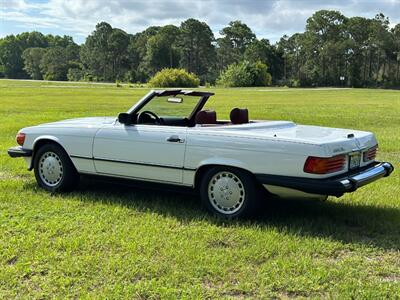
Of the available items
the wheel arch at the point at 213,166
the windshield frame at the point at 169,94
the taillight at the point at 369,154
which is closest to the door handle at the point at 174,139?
the wheel arch at the point at 213,166

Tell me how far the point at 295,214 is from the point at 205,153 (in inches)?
50.2

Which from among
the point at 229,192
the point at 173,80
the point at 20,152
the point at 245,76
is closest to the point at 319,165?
the point at 229,192

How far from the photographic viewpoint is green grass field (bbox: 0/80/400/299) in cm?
353

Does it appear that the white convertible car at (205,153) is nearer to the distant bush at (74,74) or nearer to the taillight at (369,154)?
the taillight at (369,154)

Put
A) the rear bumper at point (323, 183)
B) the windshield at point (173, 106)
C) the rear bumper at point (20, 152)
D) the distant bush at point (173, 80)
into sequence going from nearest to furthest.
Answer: the rear bumper at point (323, 183) < the windshield at point (173, 106) < the rear bumper at point (20, 152) < the distant bush at point (173, 80)

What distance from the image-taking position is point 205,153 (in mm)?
5035

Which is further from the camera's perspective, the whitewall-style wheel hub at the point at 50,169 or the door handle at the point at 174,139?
the whitewall-style wheel hub at the point at 50,169

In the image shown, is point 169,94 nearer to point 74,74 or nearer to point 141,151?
point 141,151

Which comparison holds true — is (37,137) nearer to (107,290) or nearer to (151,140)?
(151,140)

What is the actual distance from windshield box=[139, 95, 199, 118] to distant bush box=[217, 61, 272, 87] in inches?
2856

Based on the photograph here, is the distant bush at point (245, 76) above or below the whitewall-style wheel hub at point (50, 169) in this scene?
above

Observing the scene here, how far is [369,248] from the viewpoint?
436cm

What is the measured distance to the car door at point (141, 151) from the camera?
5.25 meters

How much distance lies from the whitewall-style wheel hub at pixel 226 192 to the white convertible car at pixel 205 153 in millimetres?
10
